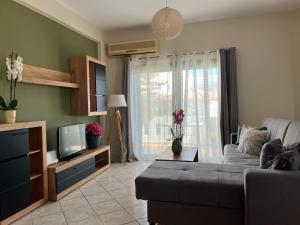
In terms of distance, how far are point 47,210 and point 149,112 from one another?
8.70 ft

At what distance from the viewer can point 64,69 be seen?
12.4ft

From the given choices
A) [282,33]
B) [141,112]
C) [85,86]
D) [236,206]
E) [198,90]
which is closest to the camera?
[236,206]

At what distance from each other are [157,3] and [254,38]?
6.22 feet

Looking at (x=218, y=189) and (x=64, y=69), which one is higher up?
(x=64, y=69)

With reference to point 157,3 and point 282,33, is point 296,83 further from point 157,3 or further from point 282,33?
point 157,3

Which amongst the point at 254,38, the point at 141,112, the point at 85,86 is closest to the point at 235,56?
the point at 254,38

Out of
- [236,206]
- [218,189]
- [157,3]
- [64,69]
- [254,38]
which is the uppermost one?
[157,3]

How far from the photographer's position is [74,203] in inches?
111

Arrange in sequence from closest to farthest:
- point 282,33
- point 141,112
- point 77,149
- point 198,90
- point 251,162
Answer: point 251,162 → point 77,149 → point 282,33 → point 198,90 → point 141,112

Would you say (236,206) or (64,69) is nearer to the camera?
(236,206)

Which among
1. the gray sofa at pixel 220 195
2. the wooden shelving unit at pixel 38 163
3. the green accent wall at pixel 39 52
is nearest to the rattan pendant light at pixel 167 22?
the gray sofa at pixel 220 195

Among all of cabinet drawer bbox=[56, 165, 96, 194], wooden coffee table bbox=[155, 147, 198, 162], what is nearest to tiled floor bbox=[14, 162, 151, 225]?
cabinet drawer bbox=[56, 165, 96, 194]

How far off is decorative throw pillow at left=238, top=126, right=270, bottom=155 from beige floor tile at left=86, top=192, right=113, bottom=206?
1936mm

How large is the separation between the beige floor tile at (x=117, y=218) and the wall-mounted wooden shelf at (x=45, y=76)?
181 cm
